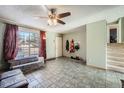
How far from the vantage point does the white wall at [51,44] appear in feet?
21.0

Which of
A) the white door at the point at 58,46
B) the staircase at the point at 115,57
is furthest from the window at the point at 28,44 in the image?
the staircase at the point at 115,57

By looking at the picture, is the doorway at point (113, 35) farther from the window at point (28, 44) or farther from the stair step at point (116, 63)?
the window at point (28, 44)

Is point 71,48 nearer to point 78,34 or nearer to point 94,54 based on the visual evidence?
point 78,34

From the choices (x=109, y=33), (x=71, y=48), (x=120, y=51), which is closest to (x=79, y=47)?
(x=71, y=48)

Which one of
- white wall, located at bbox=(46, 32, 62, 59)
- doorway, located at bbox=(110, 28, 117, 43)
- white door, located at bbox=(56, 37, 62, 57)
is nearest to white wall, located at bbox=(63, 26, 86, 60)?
white door, located at bbox=(56, 37, 62, 57)

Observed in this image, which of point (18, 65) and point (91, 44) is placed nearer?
point (18, 65)

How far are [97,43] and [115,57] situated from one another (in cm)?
102

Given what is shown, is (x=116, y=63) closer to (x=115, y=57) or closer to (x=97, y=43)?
(x=115, y=57)

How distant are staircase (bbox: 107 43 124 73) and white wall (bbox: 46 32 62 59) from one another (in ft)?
12.6

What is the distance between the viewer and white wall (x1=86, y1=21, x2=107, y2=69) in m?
4.21

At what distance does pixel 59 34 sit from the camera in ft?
25.0

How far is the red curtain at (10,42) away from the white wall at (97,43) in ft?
12.1

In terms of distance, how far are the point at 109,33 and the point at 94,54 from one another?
1373mm

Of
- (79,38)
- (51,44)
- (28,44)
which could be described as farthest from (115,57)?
(28,44)
